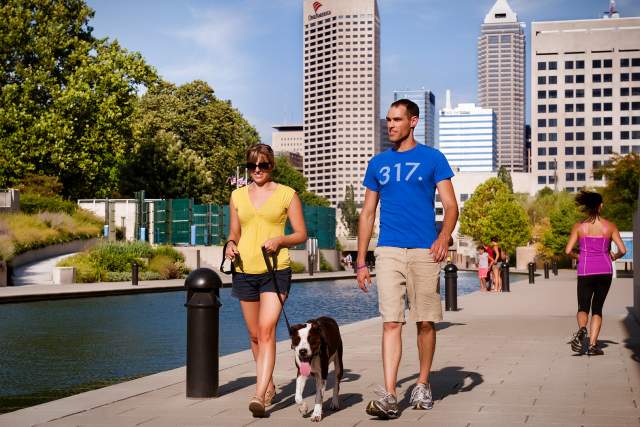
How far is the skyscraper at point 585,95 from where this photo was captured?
172 meters

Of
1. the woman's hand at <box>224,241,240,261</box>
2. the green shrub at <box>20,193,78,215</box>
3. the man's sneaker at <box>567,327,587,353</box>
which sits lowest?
the man's sneaker at <box>567,327,587,353</box>

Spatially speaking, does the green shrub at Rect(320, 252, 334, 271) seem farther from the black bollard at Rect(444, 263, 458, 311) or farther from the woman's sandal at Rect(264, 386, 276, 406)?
the woman's sandal at Rect(264, 386, 276, 406)

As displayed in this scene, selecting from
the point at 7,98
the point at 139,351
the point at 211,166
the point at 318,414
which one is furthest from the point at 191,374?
the point at 211,166

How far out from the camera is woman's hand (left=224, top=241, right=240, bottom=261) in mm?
6773

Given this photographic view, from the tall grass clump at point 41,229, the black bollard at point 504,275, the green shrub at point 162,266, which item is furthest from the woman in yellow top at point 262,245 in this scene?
the green shrub at point 162,266

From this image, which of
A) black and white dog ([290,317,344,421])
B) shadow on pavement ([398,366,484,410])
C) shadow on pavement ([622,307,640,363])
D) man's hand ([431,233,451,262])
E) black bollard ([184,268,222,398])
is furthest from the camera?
shadow on pavement ([622,307,640,363])

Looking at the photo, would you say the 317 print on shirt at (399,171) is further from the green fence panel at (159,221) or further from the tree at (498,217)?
the tree at (498,217)

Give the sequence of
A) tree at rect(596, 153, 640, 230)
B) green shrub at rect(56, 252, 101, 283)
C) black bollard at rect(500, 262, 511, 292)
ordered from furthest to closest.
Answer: tree at rect(596, 153, 640, 230)
green shrub at rect(56, 252, 101, 283)
black bollard at rect(500, 262, 511, 292)

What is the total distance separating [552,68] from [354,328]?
168596 millimetres

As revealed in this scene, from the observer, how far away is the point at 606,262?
10.6m

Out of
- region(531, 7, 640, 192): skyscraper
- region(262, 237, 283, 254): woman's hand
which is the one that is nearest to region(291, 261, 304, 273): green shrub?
region(262, 237, 283, 254): woman's hand

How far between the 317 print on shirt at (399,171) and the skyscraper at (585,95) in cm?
17125

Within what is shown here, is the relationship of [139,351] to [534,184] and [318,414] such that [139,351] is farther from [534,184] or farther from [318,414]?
[534,184]

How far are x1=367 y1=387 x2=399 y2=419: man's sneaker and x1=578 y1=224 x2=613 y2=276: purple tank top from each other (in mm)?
4974
